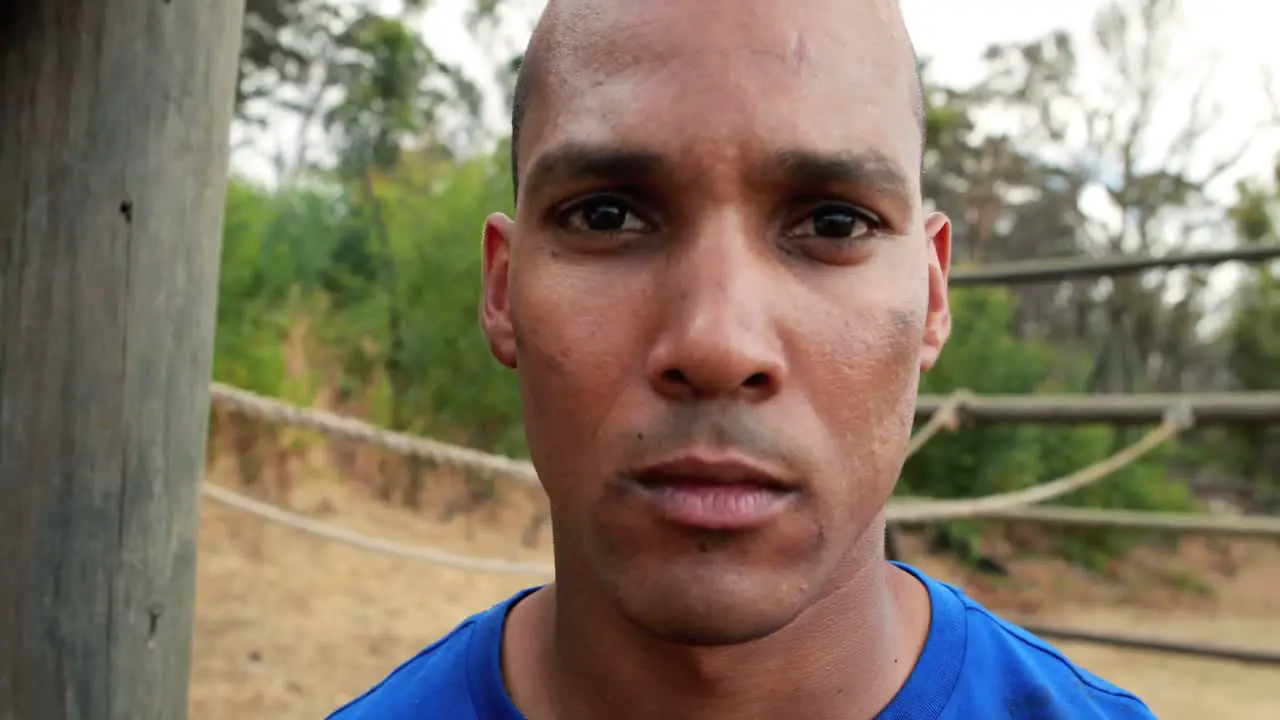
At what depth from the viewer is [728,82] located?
2.06 feet

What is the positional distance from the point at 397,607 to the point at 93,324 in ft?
9.91

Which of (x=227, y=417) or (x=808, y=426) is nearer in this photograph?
(x=808, y=426)

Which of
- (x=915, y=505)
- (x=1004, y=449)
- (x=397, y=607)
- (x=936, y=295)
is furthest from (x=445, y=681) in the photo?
(x=1004, y=449)

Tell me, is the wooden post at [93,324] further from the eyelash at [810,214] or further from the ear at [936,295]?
the ear at [936,295]

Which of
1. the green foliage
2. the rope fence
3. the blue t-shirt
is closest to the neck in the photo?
the blue t-shirt

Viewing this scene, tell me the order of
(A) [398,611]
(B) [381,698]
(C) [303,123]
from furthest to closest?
(C) [303,123]
(A) [398,611]
(B) [381,698]

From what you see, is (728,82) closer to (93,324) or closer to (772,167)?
(772,167)

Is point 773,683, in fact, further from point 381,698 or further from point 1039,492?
point 1039,492

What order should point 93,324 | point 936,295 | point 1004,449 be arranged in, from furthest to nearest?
point 1004,449, point 93,324, point 936,295

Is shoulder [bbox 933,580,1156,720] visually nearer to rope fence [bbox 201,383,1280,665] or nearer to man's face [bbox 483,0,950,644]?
man's face [bbox 483,0,950,644]

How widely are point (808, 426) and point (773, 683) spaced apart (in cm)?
22

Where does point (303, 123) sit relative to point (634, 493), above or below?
below

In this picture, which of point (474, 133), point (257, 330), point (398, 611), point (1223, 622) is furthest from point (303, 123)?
point (1223, 622)

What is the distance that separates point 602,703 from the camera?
28.7 inches
